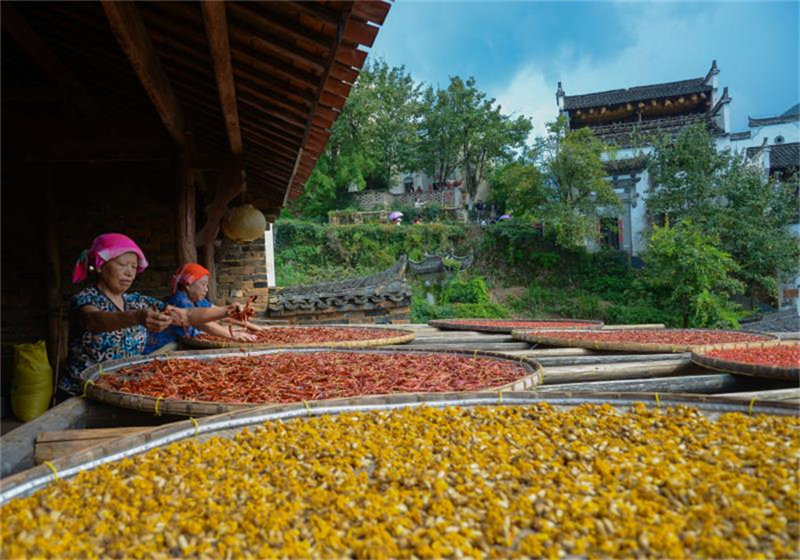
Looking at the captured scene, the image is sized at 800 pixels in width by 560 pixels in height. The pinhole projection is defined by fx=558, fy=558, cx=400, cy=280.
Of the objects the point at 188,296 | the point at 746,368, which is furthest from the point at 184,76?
the point at 746,368

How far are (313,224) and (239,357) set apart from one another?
20.1 m

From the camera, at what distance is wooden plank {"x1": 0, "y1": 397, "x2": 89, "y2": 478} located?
149 cm

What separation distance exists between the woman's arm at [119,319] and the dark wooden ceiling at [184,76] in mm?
1227

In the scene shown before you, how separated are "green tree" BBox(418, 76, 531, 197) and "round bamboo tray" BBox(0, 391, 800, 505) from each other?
25.4m

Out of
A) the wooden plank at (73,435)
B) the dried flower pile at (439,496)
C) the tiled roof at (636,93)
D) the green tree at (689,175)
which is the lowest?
the dried flower pile at (439,496)

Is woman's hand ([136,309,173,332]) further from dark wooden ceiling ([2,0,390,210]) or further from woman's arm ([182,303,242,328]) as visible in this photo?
dark wooden ceiling ([2,0,390,210])

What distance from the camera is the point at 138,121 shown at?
13.8 feet

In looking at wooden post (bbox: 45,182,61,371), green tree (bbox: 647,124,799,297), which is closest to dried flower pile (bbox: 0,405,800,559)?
wooden post (bbox: 45,182,61,371)

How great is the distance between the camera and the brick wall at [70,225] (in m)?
5.15

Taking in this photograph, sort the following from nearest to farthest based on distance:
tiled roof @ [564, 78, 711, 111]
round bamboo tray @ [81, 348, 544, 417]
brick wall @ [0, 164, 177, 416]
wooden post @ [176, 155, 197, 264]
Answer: round bamboo tray @ [81, 348, 544, 417], wooden post @ [176, 155, 197, 264], brick wall @ [0, 164, 177, 416], tiled roof @ [564, 78, 711, 111]

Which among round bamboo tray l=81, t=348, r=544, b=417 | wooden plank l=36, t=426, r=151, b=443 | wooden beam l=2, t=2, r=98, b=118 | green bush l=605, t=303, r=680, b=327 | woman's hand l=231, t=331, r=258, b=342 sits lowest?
green bush l=605, t=303, r=680, b=327

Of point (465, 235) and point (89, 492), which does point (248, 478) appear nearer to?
point (89, 492)

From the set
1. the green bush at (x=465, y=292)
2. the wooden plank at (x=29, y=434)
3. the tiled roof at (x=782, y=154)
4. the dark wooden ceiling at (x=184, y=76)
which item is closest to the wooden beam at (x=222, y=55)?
the dark wooden ceiling at (x=184, y=76)

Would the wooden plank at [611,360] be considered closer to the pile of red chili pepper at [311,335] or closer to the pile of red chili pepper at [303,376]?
the pile of red chili pepper at [303,376]
